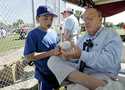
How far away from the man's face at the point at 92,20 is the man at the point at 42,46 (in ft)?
2.45

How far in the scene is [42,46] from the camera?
10.9ft

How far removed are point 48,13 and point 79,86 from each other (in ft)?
4.29

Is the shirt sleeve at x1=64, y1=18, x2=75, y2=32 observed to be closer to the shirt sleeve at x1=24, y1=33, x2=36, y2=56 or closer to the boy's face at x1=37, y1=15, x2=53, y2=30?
the boy's face at x1=37, y1=15, x2=53, y2=30

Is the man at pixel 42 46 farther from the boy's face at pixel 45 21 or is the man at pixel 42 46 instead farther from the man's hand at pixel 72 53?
the man's hand at pixel 72 53

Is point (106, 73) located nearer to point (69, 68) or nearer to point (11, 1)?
point (69, 68)

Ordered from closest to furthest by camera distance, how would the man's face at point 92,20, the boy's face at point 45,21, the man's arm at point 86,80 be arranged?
1. the man's arm at point 86,80
2. the man's face at point 92,20
3. the boy's face at point 45,21

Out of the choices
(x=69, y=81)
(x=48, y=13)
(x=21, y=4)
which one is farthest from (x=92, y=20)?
(x=21, y=4)

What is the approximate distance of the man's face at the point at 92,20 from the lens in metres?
2.58

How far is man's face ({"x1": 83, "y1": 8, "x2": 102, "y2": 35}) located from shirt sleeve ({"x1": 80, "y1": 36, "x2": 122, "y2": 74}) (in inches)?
9.9

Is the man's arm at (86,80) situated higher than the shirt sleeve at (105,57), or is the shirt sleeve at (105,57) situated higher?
the shirt sleeve at (105,57)

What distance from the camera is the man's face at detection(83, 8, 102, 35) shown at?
2.58 metres

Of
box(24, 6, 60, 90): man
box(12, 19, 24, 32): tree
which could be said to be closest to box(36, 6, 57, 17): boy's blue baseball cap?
box(24, 6, 60, 90): man

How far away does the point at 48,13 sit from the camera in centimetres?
332

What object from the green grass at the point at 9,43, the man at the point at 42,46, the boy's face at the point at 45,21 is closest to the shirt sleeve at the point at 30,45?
Result: the man at the point at 42,46
